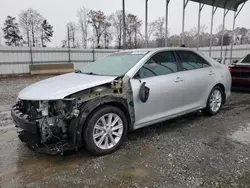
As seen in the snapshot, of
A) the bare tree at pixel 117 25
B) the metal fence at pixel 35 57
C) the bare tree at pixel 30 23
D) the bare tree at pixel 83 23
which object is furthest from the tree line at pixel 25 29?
the metal fence at pixel 35 57

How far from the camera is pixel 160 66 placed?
3.55 m

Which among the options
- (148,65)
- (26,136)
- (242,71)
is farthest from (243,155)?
(242,71)

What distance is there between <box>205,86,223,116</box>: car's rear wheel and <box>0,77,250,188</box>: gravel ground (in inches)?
27.9

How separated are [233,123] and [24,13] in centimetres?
4216

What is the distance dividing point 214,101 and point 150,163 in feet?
8.90

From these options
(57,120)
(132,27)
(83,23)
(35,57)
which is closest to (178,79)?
(57,120)

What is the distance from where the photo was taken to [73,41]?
38.0 metres

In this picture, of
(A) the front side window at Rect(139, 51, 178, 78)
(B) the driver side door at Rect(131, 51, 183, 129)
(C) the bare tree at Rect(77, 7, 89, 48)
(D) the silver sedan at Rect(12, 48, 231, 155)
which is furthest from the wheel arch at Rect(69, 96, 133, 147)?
(C) the bare tree at Rect(77, 7, 89, 48)

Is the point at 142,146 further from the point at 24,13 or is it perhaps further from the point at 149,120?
the point at 24,13

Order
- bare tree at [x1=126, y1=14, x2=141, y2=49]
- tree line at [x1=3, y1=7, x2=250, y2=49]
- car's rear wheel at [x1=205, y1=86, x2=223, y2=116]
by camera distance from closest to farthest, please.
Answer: car's rear wheel at [x1=205, y1=86, x2=223, y2=116] → tree line at [x1=3, y1=7, x2=250, y2=49] → bare tree at [x1=126, y1=14, x2=141, y2=49]

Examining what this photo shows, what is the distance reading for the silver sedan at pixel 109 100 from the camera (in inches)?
101

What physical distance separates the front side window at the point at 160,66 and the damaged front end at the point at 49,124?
4.28 ft

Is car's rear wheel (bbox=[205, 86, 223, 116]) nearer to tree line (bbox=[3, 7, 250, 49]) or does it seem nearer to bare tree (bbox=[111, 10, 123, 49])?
tree line (bbox=[3, 7, 250, 49])

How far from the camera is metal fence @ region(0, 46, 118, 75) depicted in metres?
14.5
